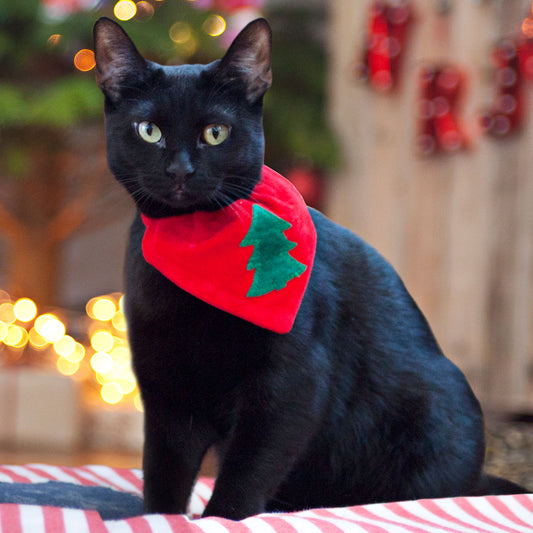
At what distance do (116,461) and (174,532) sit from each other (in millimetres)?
1665

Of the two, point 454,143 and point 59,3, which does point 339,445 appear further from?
point 59,3

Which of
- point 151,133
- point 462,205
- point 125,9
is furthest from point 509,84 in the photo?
point 151,133

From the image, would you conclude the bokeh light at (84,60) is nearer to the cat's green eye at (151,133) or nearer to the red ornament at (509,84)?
the red ornament at (509,84)

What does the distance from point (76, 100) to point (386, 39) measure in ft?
3.39

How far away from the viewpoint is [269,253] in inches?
32.8

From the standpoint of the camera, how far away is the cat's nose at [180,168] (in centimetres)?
78

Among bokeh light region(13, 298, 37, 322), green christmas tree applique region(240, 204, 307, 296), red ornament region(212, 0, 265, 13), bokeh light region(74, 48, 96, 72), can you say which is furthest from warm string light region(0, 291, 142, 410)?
green christmas tree applique region(240, 204, 307, 296)

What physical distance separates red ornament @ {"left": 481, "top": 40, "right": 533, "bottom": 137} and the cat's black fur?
4.68ft

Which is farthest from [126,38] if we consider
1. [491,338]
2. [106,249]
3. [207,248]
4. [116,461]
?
[106,249]

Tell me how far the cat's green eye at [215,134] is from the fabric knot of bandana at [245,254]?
72mm

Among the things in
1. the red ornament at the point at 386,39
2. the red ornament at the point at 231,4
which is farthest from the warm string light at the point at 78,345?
the red ornament at the point at 386,39

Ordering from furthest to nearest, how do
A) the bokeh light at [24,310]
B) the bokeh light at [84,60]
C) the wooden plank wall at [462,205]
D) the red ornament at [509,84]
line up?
1. the bokeh light at [24,310]
2. the bokeh light at [84,60]
3. the wooden plank wall at [462,205]
4. the red ornament at [509,84]

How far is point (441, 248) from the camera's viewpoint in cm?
244

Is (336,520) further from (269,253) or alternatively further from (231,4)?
(231,4)
